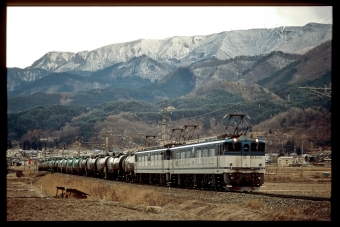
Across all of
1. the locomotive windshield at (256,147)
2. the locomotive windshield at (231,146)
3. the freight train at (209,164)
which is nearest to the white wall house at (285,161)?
the freight train at (209,164)

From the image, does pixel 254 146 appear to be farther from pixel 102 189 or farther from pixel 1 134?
pixel 1 134

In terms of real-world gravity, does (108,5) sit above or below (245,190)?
above

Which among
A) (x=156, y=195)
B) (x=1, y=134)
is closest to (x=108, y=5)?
(x=1, y=134)

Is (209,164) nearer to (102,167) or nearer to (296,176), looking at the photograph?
(296,176)

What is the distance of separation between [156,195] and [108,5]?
26.4m

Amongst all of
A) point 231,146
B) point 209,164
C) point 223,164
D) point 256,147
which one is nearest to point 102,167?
point 209,164

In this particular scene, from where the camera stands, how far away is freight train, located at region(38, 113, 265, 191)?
3781 centimetres

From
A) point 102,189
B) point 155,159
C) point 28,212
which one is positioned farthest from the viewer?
point 155,159

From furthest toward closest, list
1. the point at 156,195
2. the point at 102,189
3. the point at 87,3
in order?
1. the point at 102,189
2. the point at 156,195
3. the point at 87,3

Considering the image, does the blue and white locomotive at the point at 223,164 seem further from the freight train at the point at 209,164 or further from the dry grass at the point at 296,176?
the dry grass at the point at 296,176

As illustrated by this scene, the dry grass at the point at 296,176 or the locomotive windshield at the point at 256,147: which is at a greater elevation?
the locomotive windshield at the point at 256,147

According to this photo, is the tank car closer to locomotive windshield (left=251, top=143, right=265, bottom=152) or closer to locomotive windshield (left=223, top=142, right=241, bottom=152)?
locomotive windshield (left=251, top=143, right=265, bottom=152)

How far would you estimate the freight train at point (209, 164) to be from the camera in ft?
124

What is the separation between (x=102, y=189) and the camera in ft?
152
